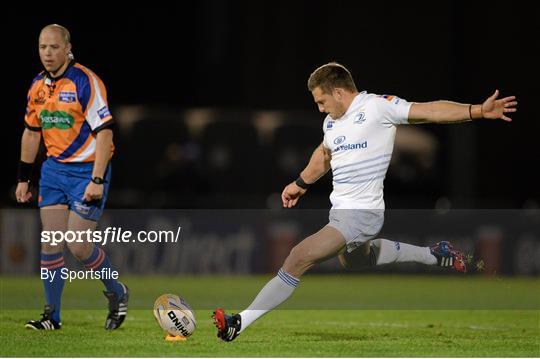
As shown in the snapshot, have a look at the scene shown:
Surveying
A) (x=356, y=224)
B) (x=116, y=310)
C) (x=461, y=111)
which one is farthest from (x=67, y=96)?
(x=461, y=111)

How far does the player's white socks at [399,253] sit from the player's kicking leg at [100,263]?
6.93ft

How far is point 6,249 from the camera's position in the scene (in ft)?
55.1

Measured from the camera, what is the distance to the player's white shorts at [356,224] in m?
8.51

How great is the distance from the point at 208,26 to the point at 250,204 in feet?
16.8

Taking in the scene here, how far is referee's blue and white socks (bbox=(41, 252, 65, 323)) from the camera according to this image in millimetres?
9539

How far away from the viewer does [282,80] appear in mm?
24000

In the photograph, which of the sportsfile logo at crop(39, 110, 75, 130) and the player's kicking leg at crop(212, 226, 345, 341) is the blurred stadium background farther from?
the player's kicking leg at crop(212, 226, 345, 341)

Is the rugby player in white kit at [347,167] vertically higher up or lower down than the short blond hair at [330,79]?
lower down

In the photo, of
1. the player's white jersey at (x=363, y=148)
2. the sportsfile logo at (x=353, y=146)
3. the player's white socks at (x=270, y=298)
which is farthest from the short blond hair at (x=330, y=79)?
the player's white socks at (x=270, y=298)

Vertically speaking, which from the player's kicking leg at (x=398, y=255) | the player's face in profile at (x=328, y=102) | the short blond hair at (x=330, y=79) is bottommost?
the player's kicking leg at (x=398, y=255)

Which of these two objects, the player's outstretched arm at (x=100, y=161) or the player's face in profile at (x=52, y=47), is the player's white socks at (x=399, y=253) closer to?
the player's outstretched arm at (x=100, y=161)

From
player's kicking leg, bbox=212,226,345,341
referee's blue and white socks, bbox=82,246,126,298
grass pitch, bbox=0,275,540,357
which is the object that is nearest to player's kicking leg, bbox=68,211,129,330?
referee's blue and white socks, bbox=82,246,126,298

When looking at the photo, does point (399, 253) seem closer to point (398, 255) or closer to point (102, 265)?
point (398, 255)

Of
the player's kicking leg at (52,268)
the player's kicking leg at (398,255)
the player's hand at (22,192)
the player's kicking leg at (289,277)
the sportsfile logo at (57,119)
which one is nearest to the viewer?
the player's kicking leg at (289,277)
